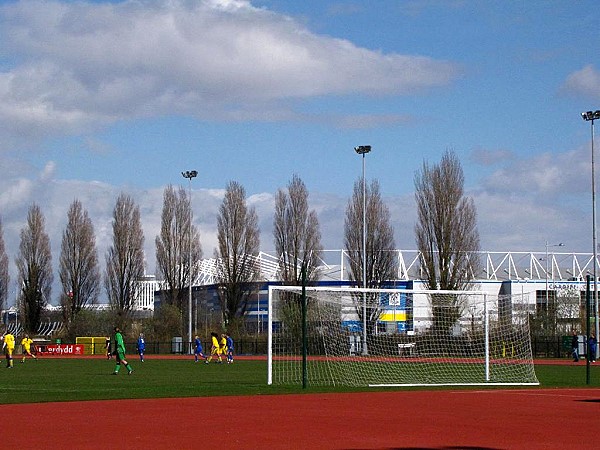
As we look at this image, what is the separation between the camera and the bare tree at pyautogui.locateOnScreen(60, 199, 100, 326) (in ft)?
291

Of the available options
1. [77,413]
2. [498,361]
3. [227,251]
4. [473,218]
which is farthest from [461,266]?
[77,413]

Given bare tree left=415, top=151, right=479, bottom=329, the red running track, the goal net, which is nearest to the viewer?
the red running track

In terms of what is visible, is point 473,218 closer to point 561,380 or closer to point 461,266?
point 461,266

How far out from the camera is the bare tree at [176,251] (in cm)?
8725

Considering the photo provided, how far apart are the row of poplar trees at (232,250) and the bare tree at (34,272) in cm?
9

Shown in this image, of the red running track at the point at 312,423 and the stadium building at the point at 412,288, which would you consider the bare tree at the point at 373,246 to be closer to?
the stadium building at the point at 412,288

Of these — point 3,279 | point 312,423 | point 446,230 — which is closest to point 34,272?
point 3,279

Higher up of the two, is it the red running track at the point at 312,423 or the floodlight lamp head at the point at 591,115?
the floodlight lamp head at the point at 591,115

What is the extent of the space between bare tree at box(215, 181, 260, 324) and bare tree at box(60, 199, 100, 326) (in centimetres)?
1341

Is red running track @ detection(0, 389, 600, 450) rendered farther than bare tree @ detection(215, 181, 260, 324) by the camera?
No

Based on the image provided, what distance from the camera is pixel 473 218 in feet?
236

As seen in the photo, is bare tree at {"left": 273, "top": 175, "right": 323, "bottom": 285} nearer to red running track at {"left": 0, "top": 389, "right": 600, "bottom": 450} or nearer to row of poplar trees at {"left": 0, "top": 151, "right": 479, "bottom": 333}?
row of poplar trees at {"left": 0, "top": 151, "right": 479, "bottom": 333}

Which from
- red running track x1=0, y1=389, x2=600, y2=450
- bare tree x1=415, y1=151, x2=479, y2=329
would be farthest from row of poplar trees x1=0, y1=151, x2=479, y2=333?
red running track x1=0, y1=389, x2=600, y2=450

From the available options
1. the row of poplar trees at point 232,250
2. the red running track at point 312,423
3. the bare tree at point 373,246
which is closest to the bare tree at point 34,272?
the row of poplar trees at point 232,250
